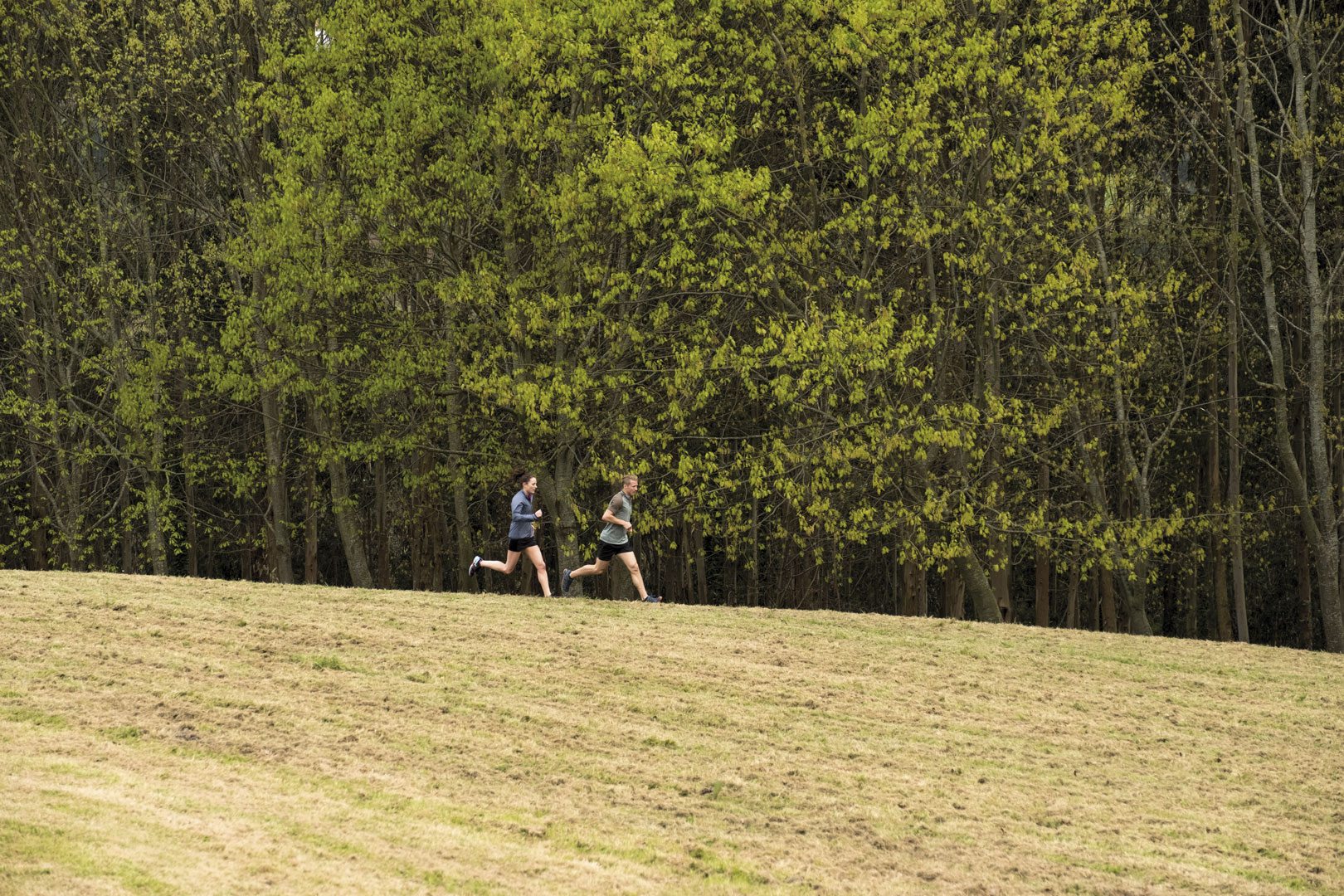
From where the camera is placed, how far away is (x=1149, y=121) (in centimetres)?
2955

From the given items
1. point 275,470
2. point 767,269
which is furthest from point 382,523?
point 767,269

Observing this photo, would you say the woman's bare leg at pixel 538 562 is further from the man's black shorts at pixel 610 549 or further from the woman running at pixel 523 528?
the man's black shorts at pixel 610 549

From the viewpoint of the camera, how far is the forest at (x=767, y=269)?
24000 millimetres

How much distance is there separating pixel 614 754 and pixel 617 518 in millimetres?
6108

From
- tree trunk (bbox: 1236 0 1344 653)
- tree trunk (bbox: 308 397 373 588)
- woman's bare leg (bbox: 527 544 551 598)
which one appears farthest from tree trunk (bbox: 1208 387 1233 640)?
tree trunk (bbox: 308 397 373 588)

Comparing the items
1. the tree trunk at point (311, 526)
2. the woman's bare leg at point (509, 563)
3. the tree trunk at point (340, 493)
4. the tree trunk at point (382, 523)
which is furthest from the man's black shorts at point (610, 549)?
the tree trunk at point (382, 523)

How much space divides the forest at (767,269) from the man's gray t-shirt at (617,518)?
4.02 meters

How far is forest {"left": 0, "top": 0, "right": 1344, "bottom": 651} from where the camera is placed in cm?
2400

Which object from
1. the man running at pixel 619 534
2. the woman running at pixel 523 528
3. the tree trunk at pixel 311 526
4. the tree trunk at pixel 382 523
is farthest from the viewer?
the tree trunk at pixel 382 523

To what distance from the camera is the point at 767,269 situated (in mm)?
24062

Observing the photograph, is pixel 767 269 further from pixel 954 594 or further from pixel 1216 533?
pixel 1216 533

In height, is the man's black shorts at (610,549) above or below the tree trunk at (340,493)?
below

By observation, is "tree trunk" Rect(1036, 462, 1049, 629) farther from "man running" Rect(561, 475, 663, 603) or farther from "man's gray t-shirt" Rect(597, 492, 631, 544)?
"man's gray t-shirt" Rect(597, 492, 631, 544)

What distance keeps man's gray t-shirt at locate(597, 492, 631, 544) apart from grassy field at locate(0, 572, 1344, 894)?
827 millimetres
